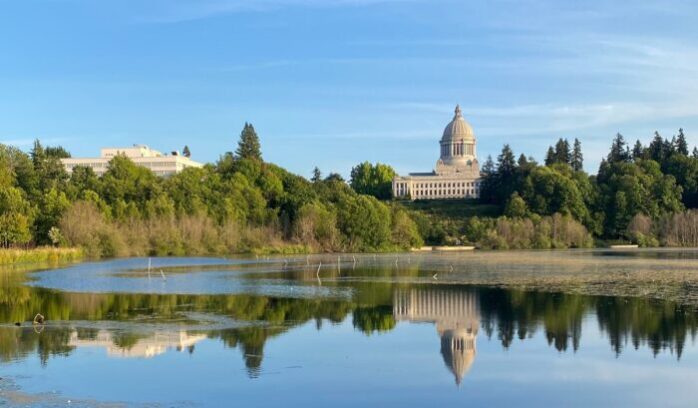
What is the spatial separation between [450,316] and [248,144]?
119361mm

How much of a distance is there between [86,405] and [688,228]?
118667 millimetres

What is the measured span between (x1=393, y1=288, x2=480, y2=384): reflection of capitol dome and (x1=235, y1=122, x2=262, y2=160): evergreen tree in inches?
4300

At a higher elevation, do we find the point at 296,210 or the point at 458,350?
the point at 296,210

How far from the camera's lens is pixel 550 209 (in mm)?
128875

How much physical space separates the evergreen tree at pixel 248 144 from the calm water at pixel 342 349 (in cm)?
10884

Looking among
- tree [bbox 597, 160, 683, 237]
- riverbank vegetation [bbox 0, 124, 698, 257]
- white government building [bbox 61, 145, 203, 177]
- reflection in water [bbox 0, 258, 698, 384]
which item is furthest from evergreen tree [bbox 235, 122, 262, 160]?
reflection in water [bbox 0, 258, 698, 384]

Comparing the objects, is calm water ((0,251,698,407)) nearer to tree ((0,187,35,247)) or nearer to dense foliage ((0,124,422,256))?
tree ((0,187,35,247))

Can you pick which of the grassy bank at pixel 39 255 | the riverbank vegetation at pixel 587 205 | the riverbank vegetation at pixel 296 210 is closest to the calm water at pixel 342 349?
the grassy bank at pixel 39 255

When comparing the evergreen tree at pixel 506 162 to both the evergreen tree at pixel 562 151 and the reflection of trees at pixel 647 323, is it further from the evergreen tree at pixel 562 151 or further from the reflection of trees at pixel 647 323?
the reflection of trees at pixel 647 323

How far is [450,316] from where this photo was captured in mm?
27062

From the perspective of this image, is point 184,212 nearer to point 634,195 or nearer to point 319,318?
point 319,318

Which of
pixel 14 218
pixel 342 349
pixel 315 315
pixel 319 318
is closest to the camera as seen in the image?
pixel 342 349

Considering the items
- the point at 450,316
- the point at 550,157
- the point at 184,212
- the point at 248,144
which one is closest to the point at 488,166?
the point at 550,157

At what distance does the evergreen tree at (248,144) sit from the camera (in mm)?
143625
